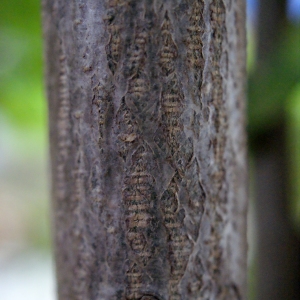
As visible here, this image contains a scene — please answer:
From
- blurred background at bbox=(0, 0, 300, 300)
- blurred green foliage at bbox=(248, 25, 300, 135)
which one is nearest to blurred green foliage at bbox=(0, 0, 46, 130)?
blurred background at bbox=(0, 0, 300, 300)

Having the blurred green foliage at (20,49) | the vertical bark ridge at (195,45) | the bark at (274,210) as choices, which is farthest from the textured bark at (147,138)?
the bark at (274,210)

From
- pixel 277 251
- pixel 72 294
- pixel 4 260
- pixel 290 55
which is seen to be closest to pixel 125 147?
pixel 72 294

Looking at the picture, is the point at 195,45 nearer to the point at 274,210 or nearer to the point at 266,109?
the point at 266,109

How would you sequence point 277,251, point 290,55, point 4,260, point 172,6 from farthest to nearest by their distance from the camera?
1. point 4,260
2. point 277,251
3. point 290,55
4. point 172,6

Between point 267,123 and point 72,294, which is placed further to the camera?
point 267,123

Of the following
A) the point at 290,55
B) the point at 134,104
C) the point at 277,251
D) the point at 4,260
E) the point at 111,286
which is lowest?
the point at 4,260

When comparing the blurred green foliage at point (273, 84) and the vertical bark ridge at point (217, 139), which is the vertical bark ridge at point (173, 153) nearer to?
the vertical bark ridge at point (217, 139)

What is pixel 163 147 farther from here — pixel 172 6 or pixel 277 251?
pixel 277 251

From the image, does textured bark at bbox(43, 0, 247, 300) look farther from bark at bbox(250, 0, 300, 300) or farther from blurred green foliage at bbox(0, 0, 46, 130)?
bark at bbox(250, 0, 300, 300)
